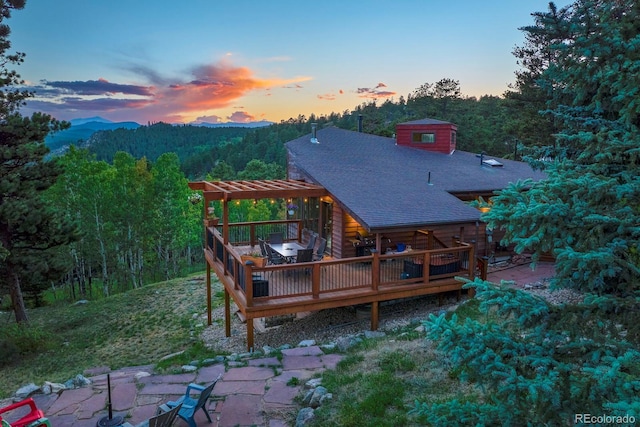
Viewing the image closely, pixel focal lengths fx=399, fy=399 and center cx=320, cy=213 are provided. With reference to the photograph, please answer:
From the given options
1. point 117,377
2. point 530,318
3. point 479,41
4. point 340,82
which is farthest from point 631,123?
point 340,82

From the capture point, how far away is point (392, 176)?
1366cm

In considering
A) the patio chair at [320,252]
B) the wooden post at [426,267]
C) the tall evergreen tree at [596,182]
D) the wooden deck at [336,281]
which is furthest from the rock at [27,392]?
the wooden post at [426,267]

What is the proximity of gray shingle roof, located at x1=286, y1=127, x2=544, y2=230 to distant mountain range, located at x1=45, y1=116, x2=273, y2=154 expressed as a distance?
9.05m

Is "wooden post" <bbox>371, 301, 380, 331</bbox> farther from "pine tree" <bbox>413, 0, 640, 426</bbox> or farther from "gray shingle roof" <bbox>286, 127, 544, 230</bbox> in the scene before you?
"pine tree" <bbox>413, 0, 640, 426</bbox>

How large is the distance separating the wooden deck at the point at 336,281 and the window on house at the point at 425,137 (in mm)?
8013

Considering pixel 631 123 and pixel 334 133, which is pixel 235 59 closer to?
pixel 334 133

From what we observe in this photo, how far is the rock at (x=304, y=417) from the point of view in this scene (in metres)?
5.33

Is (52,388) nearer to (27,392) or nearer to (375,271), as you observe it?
(27,392)

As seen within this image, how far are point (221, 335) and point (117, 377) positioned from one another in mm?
3991

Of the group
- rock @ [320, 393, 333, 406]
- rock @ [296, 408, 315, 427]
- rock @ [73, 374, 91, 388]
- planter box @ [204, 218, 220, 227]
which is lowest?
rock @ [73, 374, 91, 388]

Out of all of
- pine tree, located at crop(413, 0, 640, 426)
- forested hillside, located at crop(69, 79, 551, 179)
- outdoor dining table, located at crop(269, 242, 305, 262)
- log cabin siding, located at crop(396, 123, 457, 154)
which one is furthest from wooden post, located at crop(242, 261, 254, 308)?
log cabin siding, located at crop(396, 123, 457, 154)

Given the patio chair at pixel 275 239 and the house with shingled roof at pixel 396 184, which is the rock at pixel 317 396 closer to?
the house with shingled roof at pixel 396 184

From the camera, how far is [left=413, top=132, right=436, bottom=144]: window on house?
17.6 m

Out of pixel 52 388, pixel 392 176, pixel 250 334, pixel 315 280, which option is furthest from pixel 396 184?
pixel 52 388
